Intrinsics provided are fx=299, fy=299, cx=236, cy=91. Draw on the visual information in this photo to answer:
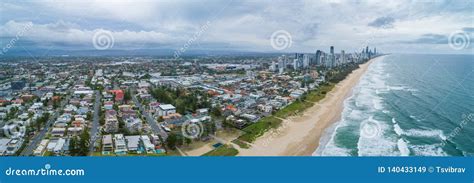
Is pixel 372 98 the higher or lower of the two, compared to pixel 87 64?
lower

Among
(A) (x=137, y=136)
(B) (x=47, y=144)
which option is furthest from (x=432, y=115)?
(B) (x=47, y=144)

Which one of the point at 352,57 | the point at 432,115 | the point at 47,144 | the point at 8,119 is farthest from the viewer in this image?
the point at 352,57

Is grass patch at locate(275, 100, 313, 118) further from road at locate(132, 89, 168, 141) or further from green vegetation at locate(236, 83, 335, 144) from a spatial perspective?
road at locate(132, 89, 168, 141)

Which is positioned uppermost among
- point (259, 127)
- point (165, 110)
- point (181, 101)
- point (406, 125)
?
point (181, 101)

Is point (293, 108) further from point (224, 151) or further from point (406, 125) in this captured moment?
point (224, 151)

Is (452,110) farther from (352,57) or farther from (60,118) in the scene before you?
(352,57)

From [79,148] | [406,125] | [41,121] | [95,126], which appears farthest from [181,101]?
[406,125]
